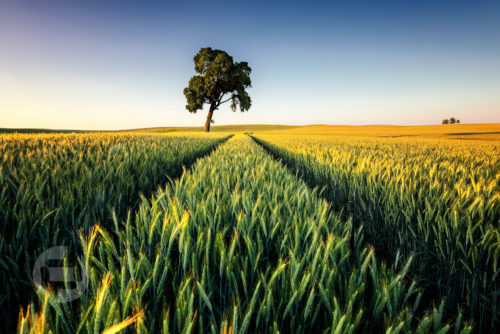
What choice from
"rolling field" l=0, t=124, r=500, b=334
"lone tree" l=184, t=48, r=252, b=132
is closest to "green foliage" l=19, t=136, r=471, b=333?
"rolling field" l=0, t=124, r=500, b=334

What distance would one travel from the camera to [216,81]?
32125 millimetres

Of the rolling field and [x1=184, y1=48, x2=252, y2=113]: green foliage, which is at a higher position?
[x1=184, y1=48, x2=252, y2=113]: green foliage

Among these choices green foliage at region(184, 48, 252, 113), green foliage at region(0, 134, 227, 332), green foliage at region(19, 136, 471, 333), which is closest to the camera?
green foliage at region(19, 136, 471, 333)

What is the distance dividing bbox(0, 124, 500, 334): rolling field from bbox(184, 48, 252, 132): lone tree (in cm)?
3001

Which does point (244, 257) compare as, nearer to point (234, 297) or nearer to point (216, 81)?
point (234, 297)

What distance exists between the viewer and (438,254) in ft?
5.75

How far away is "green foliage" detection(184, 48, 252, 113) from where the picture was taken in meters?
30.9

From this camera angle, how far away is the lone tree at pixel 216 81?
3095cm

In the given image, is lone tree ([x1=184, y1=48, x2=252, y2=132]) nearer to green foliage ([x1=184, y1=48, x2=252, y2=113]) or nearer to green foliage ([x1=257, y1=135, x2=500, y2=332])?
green foliage ([x1=184, y1=48, x2=252, y2=113])

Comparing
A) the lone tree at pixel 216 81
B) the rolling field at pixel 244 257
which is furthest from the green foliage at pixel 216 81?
the rolling field at pixel 244 257

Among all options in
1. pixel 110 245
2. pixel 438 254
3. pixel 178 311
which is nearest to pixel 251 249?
pixel 178 311

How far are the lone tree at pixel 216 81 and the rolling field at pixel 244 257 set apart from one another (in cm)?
3001

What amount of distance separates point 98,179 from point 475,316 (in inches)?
125

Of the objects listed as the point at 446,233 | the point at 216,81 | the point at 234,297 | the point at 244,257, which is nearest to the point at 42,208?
the point at 244,257
